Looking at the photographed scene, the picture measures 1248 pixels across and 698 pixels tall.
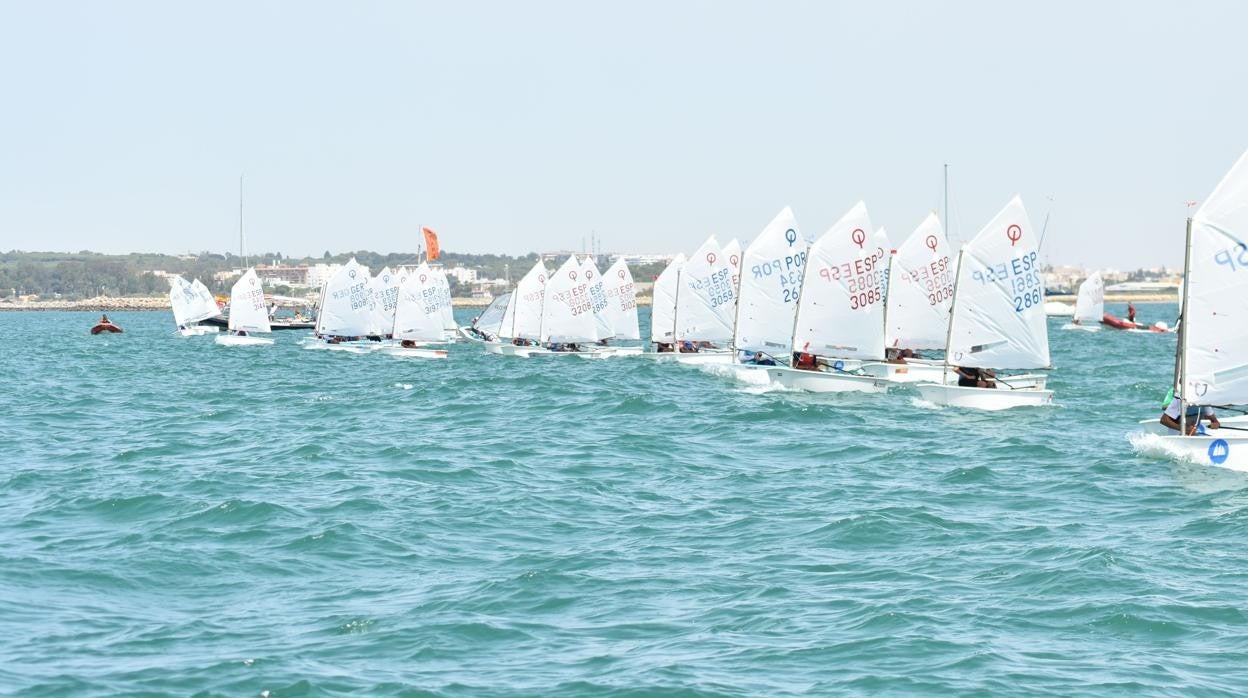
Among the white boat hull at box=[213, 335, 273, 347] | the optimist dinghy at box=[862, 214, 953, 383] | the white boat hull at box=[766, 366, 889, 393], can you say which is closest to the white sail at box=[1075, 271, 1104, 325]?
the white boat hull at box=[213, 335, 273, 347]

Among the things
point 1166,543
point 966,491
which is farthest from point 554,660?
point 966,491

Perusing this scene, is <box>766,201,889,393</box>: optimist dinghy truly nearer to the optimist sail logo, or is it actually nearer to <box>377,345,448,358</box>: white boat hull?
the optimist sail logo

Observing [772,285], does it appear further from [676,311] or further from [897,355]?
[676,311]

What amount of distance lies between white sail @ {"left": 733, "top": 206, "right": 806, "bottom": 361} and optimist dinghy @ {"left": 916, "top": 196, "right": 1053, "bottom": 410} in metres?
9.96

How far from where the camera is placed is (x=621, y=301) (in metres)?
66.4

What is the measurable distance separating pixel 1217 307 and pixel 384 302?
5525cm

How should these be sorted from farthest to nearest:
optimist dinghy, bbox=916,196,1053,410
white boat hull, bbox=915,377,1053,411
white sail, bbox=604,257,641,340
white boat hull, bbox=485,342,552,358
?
1. white boat hull, bbox=485,342,552,358
2. white sail, bbox=604,257,641,340
3. optimist dinghy, bbox=916,196,1053,410
4. white boat hull, bbox=915,377,1053,411

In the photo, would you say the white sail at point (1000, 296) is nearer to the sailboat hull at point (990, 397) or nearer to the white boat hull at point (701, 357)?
the sailboat hull at point (990, 397)

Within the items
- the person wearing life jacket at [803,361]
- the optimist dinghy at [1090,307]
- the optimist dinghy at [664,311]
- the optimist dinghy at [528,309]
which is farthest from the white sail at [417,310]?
the optimist dinghy at [1090,307]

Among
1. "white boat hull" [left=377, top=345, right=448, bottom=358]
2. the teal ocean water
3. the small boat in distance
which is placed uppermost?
the teal ocean water

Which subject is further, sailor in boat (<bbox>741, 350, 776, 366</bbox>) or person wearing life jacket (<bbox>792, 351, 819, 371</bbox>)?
sailor in boat (<bbox>741, 350, 776, 366</bbox>)

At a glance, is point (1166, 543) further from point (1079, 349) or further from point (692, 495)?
point (1079, 349)

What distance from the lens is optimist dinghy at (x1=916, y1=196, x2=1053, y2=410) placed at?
38500mm

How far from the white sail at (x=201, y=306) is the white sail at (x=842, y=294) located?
244 ft
